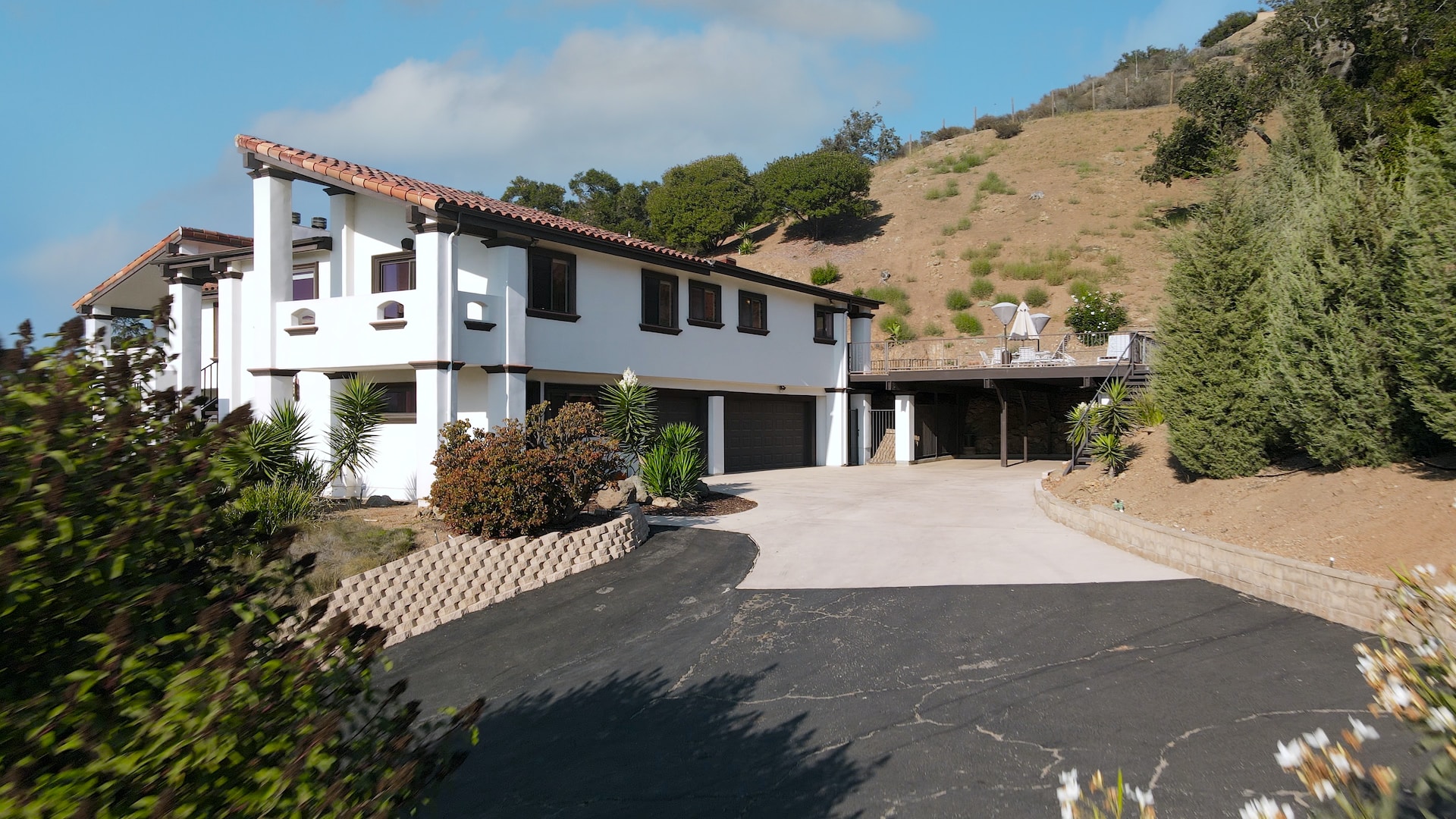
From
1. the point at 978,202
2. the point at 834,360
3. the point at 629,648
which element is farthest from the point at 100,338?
the point at 978,202

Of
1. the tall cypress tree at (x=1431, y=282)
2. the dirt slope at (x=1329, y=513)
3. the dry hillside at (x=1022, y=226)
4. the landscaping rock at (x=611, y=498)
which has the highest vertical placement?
the dry hillside at (x=1022, y=226)

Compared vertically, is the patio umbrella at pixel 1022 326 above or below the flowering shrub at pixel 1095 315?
below

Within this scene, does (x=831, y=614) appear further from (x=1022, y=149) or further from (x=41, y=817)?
(x=1022, y=149)

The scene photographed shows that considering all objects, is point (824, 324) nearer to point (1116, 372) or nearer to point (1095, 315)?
point (1116, 372)

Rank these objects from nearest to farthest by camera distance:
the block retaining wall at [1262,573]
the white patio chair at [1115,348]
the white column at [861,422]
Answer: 1. the block retaining wall at [1262,573]
2. the white patio chair at [1115,348]
3. the white column at [861,422]

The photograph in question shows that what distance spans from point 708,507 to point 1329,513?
9.36 m

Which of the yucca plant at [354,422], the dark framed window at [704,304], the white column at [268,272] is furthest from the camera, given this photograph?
the dark framed window at [704,304]

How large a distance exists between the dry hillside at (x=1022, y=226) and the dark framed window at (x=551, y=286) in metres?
27.3

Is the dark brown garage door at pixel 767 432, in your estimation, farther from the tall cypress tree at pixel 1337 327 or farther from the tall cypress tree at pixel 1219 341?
the tall cypress tree at pixel 1337 327

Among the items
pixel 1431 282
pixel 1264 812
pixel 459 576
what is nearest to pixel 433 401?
pixel 459 576

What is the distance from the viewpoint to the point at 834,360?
27422 mm

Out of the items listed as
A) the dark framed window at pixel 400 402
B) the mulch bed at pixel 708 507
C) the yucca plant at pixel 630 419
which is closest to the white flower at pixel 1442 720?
the mulch bed at pixel 708 507

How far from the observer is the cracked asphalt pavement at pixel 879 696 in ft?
15.8

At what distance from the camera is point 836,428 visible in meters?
27.2
